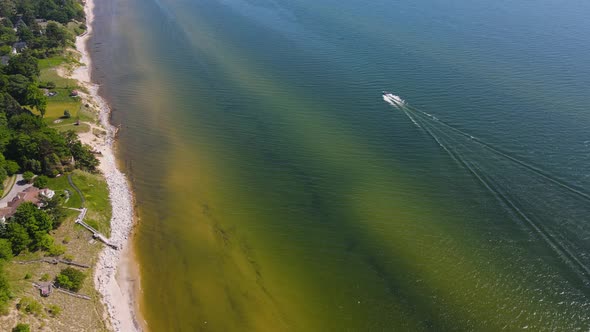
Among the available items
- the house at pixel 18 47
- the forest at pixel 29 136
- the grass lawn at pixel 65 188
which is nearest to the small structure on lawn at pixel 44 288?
the forest at pixel 29 136

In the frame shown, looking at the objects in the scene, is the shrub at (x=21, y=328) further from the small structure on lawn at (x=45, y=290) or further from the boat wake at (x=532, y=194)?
the boat wake at (x=532, y=194)

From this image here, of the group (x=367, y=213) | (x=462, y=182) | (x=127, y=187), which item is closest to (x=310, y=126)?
(x=367, y=213)

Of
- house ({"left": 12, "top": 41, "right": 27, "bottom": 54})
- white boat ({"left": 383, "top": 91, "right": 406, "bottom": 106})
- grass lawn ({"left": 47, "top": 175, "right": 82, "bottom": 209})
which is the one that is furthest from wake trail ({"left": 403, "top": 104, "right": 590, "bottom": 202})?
house ({"left": 12, "top": 41, "right": 27, "bottom": 54})

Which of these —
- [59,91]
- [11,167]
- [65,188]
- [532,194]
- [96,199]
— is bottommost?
[96,199]

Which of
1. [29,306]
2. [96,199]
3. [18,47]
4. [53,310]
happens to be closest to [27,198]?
[96,199]

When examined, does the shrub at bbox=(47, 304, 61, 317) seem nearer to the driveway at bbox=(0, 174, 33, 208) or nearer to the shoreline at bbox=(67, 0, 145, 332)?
the shoreline at bbox=(67, 0, 145, 332)

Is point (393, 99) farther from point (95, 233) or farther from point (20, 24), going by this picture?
point (20, 24)
